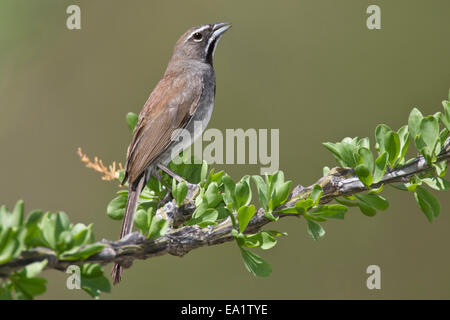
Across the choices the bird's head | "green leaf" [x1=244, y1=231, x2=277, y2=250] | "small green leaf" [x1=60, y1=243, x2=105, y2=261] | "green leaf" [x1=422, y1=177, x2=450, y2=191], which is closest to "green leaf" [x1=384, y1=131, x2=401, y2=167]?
"green leaf" [x1=422, y1=177, x2=450, y2=191]

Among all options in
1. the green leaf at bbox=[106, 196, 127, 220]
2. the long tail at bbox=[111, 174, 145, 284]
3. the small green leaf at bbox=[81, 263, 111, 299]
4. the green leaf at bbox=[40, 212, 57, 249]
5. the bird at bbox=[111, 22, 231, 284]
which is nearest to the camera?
the green leaf at bbox=[40, 212, 57, 249]

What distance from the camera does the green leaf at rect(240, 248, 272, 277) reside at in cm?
197

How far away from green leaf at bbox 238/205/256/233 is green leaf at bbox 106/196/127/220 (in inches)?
34.3

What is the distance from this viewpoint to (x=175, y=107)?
3822 millimetres

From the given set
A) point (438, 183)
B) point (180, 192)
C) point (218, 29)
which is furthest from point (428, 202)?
point (218, 29)

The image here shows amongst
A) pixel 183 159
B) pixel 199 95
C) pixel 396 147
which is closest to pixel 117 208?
pixel 183 159

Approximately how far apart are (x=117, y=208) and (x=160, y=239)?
2.70 ft

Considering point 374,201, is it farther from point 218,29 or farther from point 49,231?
point 218,29

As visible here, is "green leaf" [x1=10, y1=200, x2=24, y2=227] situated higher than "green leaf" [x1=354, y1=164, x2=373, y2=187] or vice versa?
"green leaf" [x1=354, y1=164, x2=373, y2=187]

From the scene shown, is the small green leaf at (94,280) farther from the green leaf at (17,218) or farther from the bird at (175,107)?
the bird at (175,107)

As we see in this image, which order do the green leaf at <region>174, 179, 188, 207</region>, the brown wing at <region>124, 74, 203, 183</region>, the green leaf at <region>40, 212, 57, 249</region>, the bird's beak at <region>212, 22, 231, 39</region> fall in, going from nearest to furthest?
the green leaf at <region>40, 212, 57, 249</region> → the green leaf at <region>174, 179, 188, 207</region> → the brown wing at <region>124, 74, 203, 183</region> → the bird's beak at <region>212, 22, 231, 39</region>

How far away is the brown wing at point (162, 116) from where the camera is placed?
340 centimetres

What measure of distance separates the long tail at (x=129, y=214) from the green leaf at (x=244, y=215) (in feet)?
2.38

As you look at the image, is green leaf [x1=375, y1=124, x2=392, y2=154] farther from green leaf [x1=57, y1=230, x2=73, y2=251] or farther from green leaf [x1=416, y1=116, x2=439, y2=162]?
green leaf [x1=57, y1=230, x2=73, y2=251]
